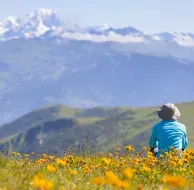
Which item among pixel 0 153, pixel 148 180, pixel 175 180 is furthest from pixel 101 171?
pixel 175 180

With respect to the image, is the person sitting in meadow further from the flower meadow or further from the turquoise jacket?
the flower meadow

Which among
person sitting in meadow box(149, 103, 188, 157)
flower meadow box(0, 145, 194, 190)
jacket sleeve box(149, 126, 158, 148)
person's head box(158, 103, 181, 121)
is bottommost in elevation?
jacket sleeve box(149, 126, 158, 148)

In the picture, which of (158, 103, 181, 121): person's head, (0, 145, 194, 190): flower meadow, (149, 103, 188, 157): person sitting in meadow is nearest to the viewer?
(0, 145, 194, 190): flower meadow

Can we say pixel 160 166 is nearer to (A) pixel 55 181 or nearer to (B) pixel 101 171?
(B) pixel 101 171

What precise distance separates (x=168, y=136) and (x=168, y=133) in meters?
0.09

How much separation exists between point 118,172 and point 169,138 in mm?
4514

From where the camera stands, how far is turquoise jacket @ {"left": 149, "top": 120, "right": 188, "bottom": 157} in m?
11.5

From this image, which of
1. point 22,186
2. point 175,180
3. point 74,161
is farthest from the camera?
point 74,161

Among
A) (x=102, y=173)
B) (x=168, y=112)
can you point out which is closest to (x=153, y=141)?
(x=168, y=112)

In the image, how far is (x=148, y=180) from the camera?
6816 mm

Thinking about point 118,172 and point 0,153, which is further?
point 0,153

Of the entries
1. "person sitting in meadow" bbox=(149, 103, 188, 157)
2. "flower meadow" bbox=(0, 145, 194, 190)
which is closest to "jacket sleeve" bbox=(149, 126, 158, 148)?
"person sitting in meadow" bbox=(149, 103, 188, 157)

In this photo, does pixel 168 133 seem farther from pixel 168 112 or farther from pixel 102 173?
pixel 102 173

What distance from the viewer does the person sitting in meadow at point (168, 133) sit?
37.6 feet
